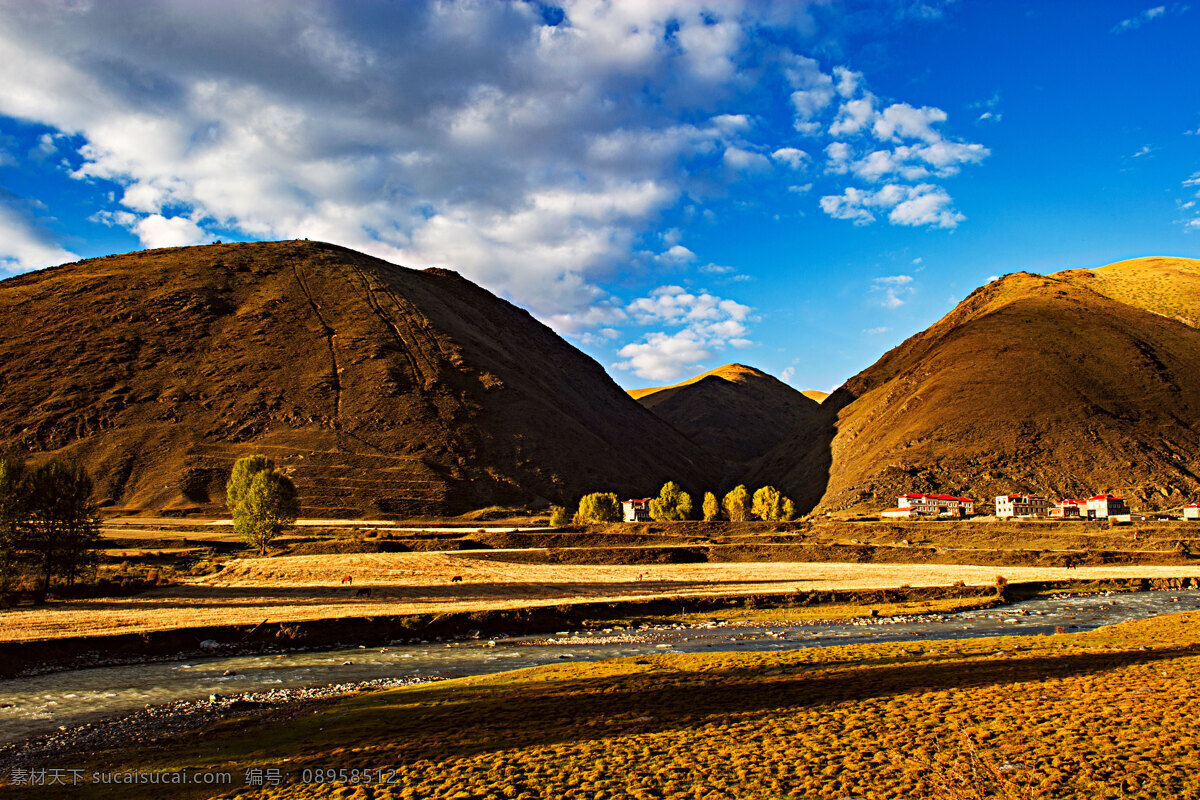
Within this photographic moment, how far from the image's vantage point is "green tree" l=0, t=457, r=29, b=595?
41.9m

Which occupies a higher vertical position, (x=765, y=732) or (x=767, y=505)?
(x=765, y=732)

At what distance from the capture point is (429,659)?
2845 centimetres

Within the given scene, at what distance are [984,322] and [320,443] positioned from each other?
519 feet

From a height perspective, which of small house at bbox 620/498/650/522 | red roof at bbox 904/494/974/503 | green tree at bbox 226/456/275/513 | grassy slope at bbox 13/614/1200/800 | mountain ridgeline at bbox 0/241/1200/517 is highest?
mountain ridgeline at bbox 0/241/1200/517

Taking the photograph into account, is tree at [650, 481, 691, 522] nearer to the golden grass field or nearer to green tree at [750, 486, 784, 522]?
green tree at [750, 486, 784, 522]

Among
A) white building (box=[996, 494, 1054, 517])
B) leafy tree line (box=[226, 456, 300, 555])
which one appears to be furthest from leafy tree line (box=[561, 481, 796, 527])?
leafy tree line (box=[226, 456, 300, 555])

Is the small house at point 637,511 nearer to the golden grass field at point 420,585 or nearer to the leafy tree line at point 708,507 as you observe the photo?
the leafy tree line at point 708,507

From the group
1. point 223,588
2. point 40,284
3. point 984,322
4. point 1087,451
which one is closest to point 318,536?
point 223,588

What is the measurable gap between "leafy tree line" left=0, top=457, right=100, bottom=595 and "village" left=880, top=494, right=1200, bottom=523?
95823 millimetres

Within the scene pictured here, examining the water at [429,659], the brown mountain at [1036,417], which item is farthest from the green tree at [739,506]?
the water at [429,659]

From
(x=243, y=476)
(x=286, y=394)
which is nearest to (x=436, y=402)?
(x=286, y=394)

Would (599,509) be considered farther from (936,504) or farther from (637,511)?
(936,504)

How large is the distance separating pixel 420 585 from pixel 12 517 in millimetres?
26160

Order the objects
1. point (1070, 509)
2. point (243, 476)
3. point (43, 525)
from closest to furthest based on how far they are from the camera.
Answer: point (43, 525) < point (243, 476) < point (1070, 509)
